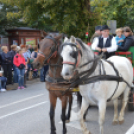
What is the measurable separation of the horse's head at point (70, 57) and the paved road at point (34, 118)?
1780 millimetres

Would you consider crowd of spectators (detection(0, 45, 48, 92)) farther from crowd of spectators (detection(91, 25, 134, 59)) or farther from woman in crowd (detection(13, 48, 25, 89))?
crowd of spectators (detection(91, 25, 134, 59))

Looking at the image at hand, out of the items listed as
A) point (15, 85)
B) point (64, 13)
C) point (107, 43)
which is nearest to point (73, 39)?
point (107, 43)

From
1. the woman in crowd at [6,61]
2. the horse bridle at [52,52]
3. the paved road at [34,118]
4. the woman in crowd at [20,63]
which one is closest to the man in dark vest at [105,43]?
the horse bridle at [52,52]

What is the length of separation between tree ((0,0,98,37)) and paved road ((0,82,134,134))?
4.90m

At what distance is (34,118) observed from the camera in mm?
5465

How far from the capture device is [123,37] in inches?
241

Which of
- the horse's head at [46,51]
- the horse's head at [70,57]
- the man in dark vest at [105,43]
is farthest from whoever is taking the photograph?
the man in dark vest at [105,43]

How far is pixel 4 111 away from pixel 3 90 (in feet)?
9.50

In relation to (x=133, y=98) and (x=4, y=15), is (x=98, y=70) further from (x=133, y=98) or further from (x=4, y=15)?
(x=4, y=15)

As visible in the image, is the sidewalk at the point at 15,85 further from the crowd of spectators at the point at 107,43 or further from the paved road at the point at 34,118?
the crowd of spectators at the point at 107,43

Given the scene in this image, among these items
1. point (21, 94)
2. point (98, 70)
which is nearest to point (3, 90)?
point (21, 94)

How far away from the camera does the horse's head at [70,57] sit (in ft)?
10.8

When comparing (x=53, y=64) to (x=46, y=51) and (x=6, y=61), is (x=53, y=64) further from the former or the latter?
(x=6, y=61)

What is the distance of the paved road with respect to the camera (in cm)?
465
